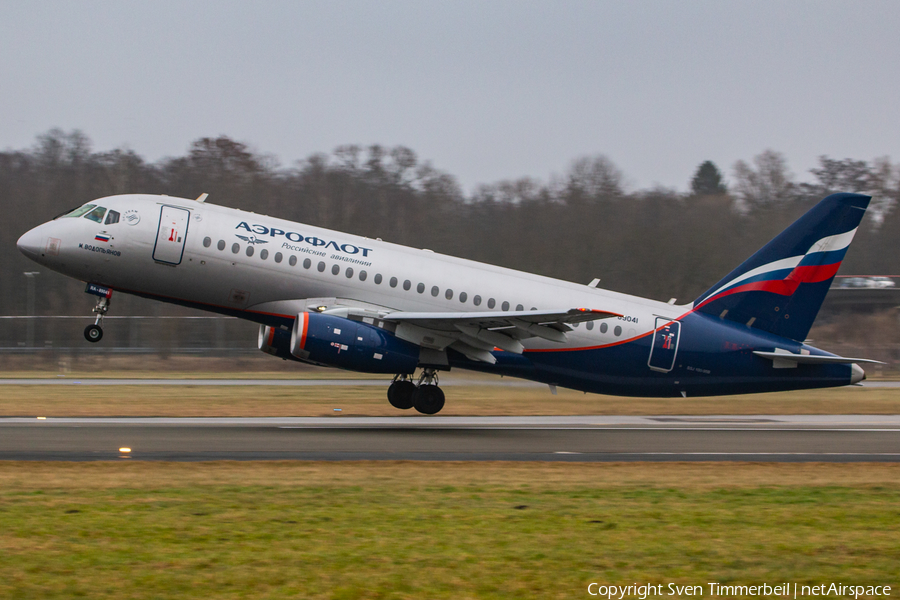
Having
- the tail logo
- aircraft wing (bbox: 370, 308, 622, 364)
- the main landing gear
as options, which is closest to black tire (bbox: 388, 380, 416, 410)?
the main landing gear

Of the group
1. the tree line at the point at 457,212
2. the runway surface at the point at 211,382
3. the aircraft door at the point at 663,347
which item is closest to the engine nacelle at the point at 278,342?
the aircraft door at the point at 663,347

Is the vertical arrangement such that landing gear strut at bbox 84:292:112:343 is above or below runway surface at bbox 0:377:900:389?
above

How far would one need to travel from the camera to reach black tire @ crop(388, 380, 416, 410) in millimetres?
22156

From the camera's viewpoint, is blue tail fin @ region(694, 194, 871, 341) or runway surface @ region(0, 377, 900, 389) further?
runway surface @ region(0, 377, 900, 389)

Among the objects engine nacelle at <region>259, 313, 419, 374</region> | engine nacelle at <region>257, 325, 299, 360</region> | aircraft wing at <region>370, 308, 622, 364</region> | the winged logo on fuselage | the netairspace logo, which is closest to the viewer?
the netairspace logo

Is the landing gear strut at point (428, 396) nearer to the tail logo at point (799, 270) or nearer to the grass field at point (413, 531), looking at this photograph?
the tail logo at point (799, 270)

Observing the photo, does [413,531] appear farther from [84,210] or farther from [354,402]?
[354,402]

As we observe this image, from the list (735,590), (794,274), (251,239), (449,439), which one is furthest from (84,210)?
(735,590)

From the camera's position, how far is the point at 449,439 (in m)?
17.6

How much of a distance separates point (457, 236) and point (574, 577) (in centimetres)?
4919

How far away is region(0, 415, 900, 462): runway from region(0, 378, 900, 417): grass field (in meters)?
1.35

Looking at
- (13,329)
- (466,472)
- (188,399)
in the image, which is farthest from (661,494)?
(13,329)

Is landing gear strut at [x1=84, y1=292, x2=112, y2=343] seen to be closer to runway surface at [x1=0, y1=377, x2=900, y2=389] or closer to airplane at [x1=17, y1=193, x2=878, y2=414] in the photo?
airplane at [x1=17, y1=193, x2=878, y2=414]

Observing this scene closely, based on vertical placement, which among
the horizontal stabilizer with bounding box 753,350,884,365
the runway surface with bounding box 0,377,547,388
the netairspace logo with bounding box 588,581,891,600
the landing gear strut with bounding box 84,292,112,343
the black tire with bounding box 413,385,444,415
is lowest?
the runway surface with bounding box 0,377,547,388
